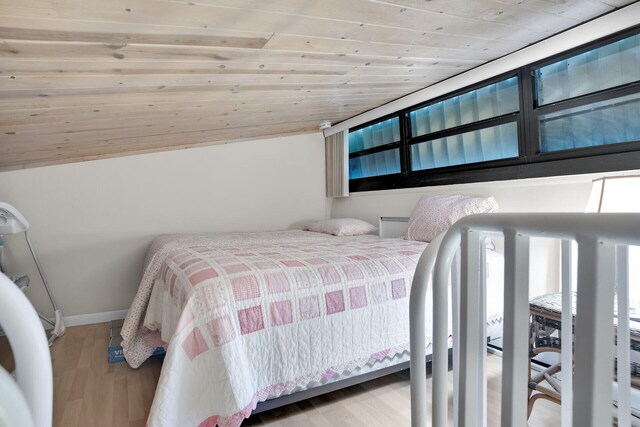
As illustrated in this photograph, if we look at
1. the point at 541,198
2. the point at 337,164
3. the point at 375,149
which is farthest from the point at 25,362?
the point at 337,164

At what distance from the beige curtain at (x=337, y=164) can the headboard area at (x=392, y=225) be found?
25.6 inches

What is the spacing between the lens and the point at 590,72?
6.64 ft

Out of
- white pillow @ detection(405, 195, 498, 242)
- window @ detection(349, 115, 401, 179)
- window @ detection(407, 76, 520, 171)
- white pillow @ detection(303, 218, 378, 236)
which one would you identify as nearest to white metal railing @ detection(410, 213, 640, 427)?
white pillow @ detection(405, 195, 498, 242)

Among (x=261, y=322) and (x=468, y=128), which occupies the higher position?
(x=468, y=128)

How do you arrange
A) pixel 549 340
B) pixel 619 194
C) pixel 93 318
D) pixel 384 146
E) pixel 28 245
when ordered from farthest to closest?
pixel 384 146 < pixel 93 318 < pixel 28 245 < pixel 549 340 < pixel 619 194

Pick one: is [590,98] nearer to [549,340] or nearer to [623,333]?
[549,340]

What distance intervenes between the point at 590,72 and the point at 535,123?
14.5 inches

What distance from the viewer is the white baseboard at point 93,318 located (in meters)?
3.10

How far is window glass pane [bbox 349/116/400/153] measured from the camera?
11.4ft

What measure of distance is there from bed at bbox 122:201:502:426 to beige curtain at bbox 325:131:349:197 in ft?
6.44

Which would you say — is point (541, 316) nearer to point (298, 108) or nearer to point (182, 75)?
point (182, 75)

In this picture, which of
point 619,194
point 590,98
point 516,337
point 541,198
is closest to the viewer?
point 516,337

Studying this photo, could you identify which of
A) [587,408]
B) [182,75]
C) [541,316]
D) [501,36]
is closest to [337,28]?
[182,75]

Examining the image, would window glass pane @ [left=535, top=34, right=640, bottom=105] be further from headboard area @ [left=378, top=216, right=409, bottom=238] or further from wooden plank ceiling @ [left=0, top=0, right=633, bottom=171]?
headboard area @ [left=378, top=216, right=409, bottom=238]
